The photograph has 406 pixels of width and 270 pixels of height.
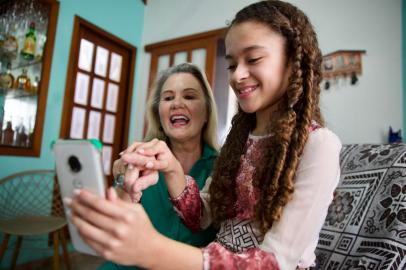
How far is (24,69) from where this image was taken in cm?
227

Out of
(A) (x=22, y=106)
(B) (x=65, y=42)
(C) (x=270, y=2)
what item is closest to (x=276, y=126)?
(C) (x=270, y=2)

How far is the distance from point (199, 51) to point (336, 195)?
233 cm

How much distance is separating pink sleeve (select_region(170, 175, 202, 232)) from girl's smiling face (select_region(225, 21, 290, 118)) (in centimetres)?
26

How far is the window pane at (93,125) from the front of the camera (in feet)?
9.32

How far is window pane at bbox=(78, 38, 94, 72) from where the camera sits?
273 centimetres

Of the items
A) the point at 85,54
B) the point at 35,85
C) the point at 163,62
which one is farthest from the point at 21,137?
the point at 163,62

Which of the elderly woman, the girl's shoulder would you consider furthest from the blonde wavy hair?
the girl's shoulder

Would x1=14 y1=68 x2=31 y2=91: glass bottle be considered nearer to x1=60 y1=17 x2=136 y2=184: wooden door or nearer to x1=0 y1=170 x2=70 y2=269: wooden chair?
x1=60 y1=17 x2=136 y2=184: wooden door

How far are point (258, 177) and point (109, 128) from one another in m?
2.69

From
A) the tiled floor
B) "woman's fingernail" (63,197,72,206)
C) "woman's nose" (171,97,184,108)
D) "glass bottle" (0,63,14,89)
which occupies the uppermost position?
"glass bottle" (0,63,14,89)

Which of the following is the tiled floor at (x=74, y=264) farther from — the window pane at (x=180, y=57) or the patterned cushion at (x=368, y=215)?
the window pane at (x=180, y=57)

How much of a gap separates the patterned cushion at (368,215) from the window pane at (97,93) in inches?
99.0

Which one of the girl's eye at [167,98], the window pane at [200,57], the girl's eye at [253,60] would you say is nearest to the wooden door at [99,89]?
the window pane at [200,57]

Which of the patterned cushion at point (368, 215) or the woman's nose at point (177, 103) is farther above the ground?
the woman's nose at point (177, 103)
